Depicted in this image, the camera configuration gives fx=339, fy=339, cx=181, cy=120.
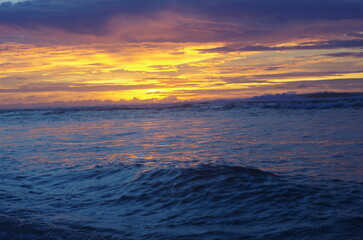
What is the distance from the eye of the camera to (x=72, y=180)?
758cm

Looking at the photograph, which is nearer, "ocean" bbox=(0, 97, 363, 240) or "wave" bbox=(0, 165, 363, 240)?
"wave" bbox=(0, 165, 363, 240)

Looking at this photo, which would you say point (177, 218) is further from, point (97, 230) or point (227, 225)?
point (97, 230)

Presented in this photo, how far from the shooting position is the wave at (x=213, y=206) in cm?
432

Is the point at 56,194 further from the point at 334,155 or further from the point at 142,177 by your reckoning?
the point at 334,155

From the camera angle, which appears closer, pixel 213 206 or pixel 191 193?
pixel 213 206

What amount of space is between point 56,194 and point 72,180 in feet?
3.37

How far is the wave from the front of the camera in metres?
4.32

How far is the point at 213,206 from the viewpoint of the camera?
17.5 feet

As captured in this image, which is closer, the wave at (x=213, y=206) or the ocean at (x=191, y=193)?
the wave at (x=213, y=206)

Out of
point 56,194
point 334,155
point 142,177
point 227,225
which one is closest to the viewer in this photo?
point 227,225

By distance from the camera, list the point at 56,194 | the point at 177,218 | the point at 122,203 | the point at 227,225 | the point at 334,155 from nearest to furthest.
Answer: the point at 227,225
the point at 177,218
the point at 122,203
the point at 56,194
the point at 334,155

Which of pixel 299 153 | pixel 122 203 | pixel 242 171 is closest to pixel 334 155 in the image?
pixel 299 153

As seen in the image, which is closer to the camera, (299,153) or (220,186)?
(220,186)

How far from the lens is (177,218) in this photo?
4.99 metres
